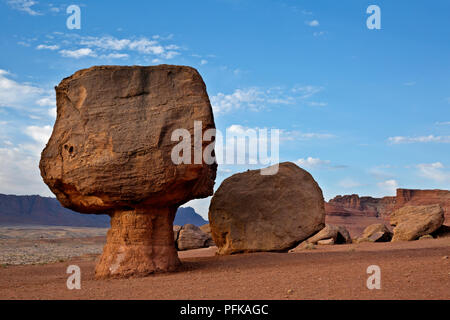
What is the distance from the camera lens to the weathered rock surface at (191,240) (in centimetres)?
2305

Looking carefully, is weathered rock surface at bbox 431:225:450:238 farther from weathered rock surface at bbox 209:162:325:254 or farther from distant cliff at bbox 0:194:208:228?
distant cliff at bbox 0:194:208:228

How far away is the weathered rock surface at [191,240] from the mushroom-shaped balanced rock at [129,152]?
13.6 m

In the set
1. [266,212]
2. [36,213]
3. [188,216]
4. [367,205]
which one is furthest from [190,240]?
[188,216]

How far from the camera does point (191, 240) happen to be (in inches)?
914

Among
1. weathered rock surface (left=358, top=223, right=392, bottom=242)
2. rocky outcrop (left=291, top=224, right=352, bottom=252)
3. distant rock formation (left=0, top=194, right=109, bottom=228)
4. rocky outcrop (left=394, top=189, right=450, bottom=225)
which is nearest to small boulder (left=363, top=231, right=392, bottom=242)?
weathered rock surface (left=358, top=223, right=392, bottom=242)

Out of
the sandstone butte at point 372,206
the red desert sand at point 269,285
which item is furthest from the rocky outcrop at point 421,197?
the red desert sand at point 269,285

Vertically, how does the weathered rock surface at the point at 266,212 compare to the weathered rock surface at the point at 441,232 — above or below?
above

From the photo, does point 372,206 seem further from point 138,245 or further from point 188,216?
point 188,216

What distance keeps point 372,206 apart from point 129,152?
74.6m

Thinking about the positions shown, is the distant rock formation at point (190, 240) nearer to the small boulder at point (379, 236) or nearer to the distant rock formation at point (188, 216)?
the small boulder at point (379, 236)

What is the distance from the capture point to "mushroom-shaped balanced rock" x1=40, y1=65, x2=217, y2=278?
856 centimetres

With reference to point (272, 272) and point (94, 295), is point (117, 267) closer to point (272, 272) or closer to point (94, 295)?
point (94, 295)

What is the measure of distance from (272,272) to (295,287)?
1765mm

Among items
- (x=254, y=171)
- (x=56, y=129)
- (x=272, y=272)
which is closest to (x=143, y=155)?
(x=56, y=129)
